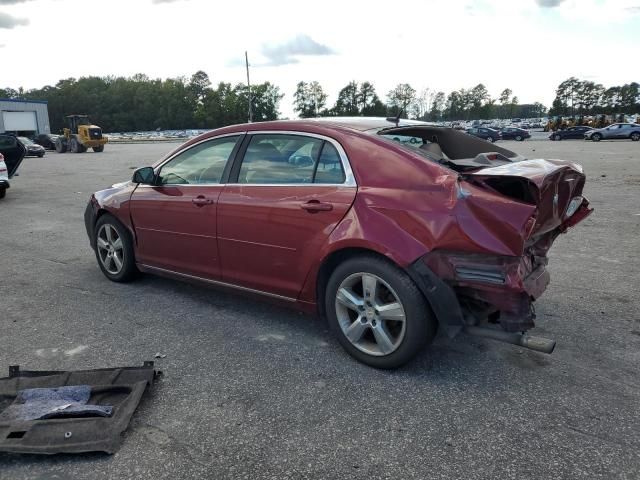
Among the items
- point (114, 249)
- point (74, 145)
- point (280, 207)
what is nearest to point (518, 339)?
point (280, 207)

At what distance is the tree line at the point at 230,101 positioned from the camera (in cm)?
9950

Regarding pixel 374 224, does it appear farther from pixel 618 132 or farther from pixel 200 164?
pixel 618 132

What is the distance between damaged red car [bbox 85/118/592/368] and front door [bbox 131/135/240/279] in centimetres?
1

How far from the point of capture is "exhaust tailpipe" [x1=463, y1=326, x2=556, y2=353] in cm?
299

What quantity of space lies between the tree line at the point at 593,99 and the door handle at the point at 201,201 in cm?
11054

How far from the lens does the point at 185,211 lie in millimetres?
4398

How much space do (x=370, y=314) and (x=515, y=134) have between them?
4661 cm

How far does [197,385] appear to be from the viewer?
3229 millimetres

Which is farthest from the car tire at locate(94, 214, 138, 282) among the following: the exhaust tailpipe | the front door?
the exhaust tailpipe

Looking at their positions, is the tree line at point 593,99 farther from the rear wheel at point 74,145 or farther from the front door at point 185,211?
the front door at point 185,211

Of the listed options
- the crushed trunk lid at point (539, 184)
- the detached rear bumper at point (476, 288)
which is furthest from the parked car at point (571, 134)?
the detached rear bumper at point (476, 288)

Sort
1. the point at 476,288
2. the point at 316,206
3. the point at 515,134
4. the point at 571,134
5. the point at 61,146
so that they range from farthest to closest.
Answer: the point at 515,134, the point at 571,134, the point at 61,146, the point at 316,206, the point at 476,288

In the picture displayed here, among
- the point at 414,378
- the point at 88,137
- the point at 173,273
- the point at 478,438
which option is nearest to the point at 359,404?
the point at 414,378

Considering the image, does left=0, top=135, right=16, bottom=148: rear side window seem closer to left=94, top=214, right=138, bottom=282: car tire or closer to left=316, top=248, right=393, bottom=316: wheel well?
left=94, top=214, right=138, bottom=282: car tire
